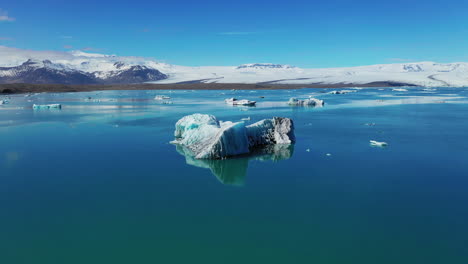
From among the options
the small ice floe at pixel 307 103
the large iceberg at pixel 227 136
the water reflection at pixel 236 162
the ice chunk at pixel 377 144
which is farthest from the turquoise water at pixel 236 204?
the small ice floe at pixel 307 103

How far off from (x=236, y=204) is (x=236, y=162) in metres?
2.26

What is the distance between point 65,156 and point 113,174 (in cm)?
195

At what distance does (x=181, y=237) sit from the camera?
3861 millimetres

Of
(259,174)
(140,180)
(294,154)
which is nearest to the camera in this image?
(140,180)

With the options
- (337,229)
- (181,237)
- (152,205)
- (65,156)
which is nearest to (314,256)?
(337,229)

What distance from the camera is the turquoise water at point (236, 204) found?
360 centimetres

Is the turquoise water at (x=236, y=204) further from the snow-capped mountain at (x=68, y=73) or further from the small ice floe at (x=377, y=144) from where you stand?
the snow-capped mountain at (x=68, y=73)

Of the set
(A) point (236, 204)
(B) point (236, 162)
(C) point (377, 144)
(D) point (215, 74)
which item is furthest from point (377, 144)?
(D) point (215, 74)

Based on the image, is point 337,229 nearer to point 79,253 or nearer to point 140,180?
point 79,253

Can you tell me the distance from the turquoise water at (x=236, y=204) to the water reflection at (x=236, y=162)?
3 centimetres

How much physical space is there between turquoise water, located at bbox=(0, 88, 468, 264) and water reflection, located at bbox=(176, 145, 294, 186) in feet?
0.11

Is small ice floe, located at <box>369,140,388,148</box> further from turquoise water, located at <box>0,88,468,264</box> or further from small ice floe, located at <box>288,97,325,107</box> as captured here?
small ice floe, located at <box>288,97,325,107</box>

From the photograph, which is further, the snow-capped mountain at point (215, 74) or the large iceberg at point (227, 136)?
the snow-capped mountain at point (215, 74)

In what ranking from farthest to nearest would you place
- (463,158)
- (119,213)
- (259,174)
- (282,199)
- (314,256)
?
1. (463,158)
2. (259,174)
3. (282,199)
4. (119,213)
5. (314,256)
